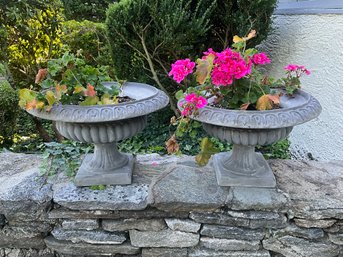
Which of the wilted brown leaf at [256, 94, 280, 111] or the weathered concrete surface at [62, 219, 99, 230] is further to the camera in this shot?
the weathered concrete surface at [62, 219, 99, 230]

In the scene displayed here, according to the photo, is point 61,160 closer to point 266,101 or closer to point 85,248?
point 85,248

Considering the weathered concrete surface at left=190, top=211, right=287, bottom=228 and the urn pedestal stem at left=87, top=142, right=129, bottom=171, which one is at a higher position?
the urn pedestal stem at left=87, top=142, right=129, bottom=171

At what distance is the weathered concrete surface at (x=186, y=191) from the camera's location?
Result: 5.03 feet

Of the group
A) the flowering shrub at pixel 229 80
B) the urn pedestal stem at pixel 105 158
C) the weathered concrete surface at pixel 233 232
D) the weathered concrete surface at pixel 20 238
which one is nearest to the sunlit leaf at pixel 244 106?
the flowering shrub at pixel 229 80

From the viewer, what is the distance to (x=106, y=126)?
148cm

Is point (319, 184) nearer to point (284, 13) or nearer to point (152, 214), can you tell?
point (152, 214)

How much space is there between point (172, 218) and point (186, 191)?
17 centimetres

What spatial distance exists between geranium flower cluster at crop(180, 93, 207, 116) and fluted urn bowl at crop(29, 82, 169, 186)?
18 cm

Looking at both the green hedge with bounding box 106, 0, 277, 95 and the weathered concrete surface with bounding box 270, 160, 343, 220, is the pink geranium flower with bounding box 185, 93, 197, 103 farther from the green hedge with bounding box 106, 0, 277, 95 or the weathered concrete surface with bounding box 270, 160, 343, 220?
the green hedge with bounding box 106, 0, 277, 95

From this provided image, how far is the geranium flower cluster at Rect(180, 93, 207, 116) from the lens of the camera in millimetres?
1375

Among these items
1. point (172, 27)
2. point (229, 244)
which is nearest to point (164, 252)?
point (229, 244)

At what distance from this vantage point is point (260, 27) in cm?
268

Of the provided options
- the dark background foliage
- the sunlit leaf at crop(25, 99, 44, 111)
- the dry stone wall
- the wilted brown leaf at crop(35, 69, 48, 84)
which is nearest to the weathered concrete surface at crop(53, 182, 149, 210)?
the dry stone wall

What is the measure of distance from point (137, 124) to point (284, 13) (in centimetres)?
217
